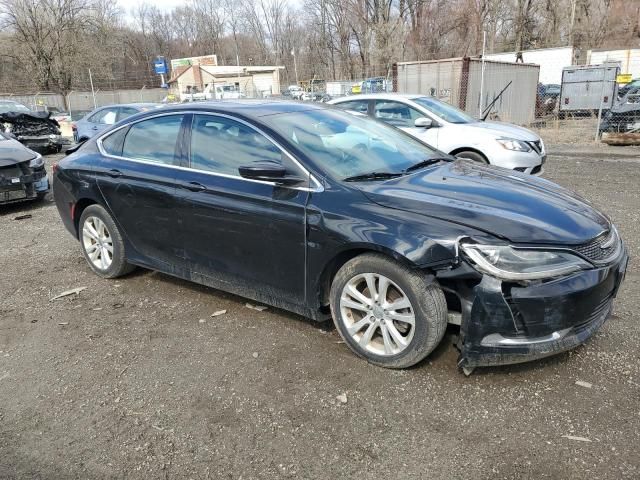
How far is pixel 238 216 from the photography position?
3588 mm

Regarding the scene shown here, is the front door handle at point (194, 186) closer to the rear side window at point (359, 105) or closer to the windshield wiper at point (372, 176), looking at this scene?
the windshield wiper at point (372, 176)

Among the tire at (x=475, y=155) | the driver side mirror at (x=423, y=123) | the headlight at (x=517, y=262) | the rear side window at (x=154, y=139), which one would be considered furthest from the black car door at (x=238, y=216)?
the tire at (x=475, y=155)

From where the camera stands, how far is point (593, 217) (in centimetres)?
316

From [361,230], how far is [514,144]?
214 inches

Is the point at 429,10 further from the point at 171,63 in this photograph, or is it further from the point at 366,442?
the point at 366,442

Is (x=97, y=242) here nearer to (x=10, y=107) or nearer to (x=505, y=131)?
(x=505, y=131)

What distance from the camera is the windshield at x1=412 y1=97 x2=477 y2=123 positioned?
8.30 meters

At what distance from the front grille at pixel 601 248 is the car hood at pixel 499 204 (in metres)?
0.04

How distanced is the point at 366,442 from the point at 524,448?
2.55 ft

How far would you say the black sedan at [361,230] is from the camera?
9.02 feet

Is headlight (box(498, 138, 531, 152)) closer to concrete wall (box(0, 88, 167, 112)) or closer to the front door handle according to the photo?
the front door handle

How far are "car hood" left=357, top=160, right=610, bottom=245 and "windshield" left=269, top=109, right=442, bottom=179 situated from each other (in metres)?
0.24

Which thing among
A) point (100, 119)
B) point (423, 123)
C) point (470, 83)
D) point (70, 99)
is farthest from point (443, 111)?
point (70, 99)

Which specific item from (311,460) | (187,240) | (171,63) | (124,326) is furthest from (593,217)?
(171,63)
